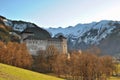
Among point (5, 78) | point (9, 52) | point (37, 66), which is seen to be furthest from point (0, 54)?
point (5, 78)

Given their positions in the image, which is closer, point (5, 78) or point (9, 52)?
point (5, 78)

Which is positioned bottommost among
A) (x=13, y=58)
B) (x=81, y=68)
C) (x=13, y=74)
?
(x=81, y=68)

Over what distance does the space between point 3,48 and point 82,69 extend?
5052 cm

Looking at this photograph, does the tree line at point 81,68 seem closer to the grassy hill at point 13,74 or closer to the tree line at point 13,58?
the tree line at point 13,58

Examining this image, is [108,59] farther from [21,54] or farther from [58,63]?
[21,54]

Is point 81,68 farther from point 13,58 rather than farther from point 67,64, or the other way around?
point 13,58

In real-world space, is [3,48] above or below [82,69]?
above

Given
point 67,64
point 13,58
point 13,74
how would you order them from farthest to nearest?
1. point 67,64
2. point 13,58
3. point 13,74

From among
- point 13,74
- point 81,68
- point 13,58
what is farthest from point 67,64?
point 13,74

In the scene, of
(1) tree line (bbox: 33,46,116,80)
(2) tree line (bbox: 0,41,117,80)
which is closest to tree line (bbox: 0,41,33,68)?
(2) tree line (bbox: 0,41,117,80)

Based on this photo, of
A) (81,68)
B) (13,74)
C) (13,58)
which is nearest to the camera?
(13,74)

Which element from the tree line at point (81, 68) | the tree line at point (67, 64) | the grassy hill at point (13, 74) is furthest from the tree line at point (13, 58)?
the grassy hill at point (13, 74)

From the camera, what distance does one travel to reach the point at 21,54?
151750 mm

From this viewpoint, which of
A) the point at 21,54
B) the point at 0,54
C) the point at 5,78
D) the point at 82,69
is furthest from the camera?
the point at 21,54
